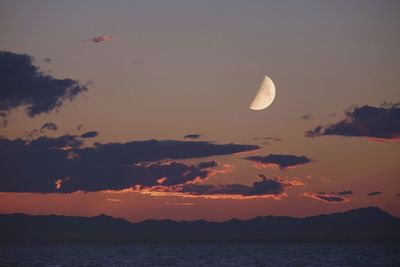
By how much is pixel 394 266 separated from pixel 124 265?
62.2 meters

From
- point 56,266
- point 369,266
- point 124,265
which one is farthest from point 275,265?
point 56,266

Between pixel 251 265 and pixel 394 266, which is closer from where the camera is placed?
pixel 394 266

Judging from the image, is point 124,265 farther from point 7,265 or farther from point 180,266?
point 7,265

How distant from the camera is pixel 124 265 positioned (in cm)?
18262

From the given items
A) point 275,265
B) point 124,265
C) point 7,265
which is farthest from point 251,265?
point 7,265

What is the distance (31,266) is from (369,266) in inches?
3043

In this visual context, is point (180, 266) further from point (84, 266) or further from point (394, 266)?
point (394, 266)

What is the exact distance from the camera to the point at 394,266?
17375cm

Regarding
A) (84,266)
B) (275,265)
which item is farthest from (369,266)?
(84,266)

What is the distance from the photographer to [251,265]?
614ft

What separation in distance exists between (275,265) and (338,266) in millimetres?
14783

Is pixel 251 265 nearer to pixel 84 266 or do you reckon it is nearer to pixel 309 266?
pixel 309 266

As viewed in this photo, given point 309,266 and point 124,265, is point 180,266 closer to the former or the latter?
point 124,265

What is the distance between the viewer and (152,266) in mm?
183000
